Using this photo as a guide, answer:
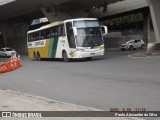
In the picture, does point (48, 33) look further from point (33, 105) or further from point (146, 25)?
point (146, 25)

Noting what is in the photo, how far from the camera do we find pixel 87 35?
29656mm

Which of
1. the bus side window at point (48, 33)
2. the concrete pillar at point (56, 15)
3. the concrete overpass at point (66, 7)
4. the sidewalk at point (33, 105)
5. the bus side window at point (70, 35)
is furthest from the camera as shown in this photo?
the concrete pillar at point (56, 15)

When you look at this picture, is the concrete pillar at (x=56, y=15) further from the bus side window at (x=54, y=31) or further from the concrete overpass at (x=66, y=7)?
the bus side window at (x=54, y=31)

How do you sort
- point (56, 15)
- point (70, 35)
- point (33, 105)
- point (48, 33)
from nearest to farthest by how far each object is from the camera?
point (33, 105) < point (70, 35) < point (48, 33) < point (56, 15)

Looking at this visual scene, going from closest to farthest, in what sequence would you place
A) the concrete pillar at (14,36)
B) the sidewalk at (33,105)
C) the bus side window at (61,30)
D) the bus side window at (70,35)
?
the sidewalk at (33,105)
the bus side window at (70,35)
the bus side window at (61,30)
the concrete pillar at (14,36)

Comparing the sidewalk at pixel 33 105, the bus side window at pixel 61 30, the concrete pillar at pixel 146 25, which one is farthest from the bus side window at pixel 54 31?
the concrete pillar at pixel 146 25

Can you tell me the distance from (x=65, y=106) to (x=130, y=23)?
69.7 metres

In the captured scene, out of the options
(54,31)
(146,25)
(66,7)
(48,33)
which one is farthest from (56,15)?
(54,31)

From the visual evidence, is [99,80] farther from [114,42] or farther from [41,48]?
[114,42]

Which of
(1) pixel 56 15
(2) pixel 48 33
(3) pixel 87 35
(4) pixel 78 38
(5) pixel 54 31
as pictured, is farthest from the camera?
(1) pixel 56 15

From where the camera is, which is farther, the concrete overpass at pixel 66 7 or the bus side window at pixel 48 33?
the concrete overpass at pixel 66 7

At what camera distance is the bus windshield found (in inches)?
1159

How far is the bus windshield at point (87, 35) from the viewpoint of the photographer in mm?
29430

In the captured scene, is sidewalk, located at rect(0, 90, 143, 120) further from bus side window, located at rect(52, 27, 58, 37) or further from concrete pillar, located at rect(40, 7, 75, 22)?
concrete pillar, located at rect(40, 7, 75, 22)
